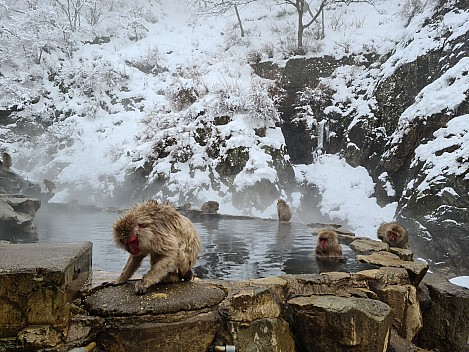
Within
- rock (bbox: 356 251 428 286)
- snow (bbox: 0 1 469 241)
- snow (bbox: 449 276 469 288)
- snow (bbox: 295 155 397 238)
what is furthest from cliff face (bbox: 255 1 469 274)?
rock (bbox: 356 251 428 286)

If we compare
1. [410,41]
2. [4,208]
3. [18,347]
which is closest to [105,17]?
[410,41]

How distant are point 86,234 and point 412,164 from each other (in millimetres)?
7276

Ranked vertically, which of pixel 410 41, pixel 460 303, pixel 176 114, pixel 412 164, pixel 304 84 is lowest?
pixel 460 303

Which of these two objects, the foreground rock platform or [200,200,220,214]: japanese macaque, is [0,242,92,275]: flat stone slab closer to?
the foreground rock platform

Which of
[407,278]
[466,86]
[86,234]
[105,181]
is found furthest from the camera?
[105,181]

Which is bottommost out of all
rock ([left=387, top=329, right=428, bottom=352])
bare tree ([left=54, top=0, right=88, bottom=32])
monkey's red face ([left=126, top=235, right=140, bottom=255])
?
rock ([left=387, top=329, right=428, bottom=352])

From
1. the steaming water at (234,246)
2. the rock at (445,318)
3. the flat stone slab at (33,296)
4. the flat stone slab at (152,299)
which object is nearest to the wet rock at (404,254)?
the steaming water at (234,246)

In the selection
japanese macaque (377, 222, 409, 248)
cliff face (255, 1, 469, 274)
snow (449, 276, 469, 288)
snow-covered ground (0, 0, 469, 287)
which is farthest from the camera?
snow-covered ground (0, 0, 469, 287)

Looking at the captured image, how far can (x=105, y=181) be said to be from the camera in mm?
12664

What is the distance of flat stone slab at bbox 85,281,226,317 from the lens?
7.32 feet

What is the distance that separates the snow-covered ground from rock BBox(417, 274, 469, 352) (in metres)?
4.85

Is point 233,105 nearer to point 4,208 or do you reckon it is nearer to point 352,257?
point 4,208

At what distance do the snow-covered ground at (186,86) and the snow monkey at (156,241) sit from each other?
22.9 ft

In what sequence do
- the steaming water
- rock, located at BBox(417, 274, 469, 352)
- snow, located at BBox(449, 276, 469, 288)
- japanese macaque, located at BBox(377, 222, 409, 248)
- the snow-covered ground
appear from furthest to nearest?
1. the snow-covered ground
2. snow, located at BBox(449, 276, 469, 288)
3. japanese macaque, located at BBox(377, 222, 409, 248)
4. the steaming water
5. rock, located at BBox(417, 274, 469, 352)
